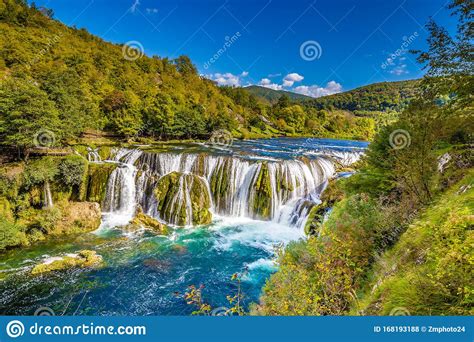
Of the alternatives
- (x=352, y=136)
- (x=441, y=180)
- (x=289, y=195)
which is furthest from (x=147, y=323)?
(x=352, y=136)

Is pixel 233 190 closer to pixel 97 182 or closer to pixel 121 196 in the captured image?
pixel 121 196

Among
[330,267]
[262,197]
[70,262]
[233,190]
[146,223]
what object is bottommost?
[70,262]

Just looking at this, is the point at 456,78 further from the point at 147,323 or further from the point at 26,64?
the point at 26,64

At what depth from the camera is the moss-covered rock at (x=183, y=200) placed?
1775 cm

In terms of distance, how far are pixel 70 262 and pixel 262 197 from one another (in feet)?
40.4

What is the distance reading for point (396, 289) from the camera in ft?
13.1

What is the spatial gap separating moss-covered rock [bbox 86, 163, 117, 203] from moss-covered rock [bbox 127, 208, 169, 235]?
383 cm

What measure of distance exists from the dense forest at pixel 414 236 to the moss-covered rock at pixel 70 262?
981 cm

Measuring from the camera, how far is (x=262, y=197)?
18.8 meters

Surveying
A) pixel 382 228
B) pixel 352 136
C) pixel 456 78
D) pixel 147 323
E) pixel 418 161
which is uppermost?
pixel 352 136

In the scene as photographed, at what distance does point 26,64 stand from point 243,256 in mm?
51417

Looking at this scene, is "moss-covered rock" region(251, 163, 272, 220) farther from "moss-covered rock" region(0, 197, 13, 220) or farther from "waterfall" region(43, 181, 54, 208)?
"moss-covered rock" region(0, 197, 13, 220)

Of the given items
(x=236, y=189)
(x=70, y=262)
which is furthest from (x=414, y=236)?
(x=236, y=189)

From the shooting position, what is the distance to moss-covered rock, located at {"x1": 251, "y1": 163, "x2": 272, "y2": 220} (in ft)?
60.8
